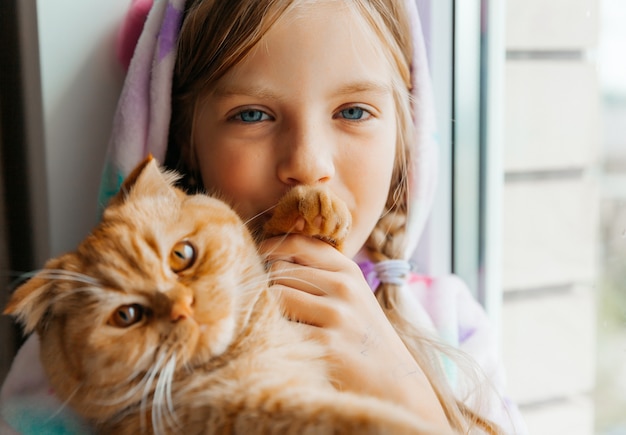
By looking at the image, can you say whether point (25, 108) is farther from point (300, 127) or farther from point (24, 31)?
point (300, 127)

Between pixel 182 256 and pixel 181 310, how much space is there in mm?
68

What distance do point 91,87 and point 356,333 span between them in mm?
436

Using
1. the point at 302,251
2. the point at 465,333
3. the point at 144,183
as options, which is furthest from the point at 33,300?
the point at 465,333

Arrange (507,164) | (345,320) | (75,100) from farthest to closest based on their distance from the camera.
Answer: (507,164), (75,100), (345,320)

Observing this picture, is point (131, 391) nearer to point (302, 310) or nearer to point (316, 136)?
point (302, 310)

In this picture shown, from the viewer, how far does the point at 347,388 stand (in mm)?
503

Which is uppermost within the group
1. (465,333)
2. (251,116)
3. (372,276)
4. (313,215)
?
(251,116)

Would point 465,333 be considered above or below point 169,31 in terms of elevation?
below

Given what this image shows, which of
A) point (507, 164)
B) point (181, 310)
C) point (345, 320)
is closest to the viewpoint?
point (181, 310)

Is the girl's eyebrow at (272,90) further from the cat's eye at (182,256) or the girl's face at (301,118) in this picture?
the cat's eye at (182,256)

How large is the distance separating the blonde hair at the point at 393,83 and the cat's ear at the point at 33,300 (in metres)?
0.24

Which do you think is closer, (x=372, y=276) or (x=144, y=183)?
(x=144, y=183)

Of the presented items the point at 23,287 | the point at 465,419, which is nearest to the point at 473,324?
the point at 465,419

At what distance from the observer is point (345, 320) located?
1.79ft
